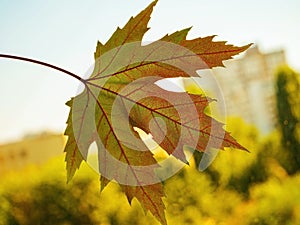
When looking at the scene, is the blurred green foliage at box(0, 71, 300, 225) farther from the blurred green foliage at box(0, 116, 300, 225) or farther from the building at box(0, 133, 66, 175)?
the building at box(0, 133, 66, 175)

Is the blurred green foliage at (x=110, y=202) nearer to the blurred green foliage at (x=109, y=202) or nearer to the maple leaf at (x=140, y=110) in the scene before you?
the blurred green foliage at (x=109, y=202)

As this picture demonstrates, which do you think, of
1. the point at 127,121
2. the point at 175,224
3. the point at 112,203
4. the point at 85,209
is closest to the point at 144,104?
A: the point at 127,121

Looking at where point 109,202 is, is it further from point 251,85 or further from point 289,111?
point 251,85

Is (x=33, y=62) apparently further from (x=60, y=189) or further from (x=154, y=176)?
(x=60, y=189)

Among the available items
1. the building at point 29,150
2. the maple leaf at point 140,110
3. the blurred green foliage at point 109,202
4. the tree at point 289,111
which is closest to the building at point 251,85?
the building at point 29,150

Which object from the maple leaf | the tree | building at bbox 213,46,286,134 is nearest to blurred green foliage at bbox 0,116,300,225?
the tree

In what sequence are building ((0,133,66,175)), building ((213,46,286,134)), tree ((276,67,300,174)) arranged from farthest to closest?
building ((213,46,286,134))
building ((0,133,66,175))
tree ((276,67,300,174))
